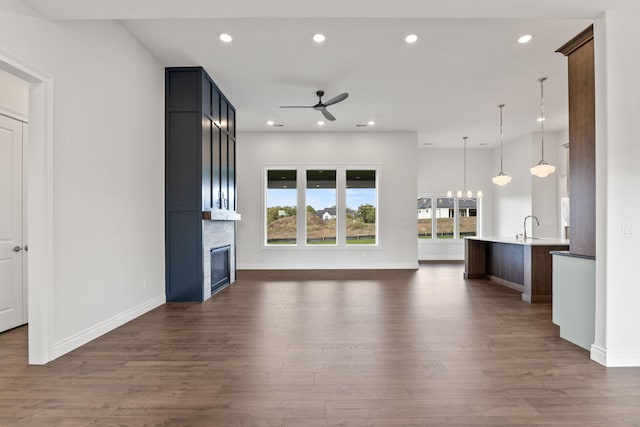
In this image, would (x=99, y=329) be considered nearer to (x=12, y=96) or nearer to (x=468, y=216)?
(x=12, y=96)

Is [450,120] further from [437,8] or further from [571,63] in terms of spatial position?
[437,8]

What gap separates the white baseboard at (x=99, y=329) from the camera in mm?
3061

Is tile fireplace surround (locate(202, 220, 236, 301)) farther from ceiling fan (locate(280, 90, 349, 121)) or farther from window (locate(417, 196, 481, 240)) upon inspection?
window (locate(417, 196, 481, 240))

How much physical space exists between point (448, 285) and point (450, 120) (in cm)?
376

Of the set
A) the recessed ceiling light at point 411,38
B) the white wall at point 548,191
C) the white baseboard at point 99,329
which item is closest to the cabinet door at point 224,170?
the white baseboard at point 99,329

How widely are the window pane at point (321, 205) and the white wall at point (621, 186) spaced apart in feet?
20.8

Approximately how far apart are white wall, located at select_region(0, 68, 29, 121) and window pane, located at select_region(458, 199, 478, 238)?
34.9 ft

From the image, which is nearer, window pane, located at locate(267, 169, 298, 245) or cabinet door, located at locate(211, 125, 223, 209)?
cabinet door, located at locate(211, 125, 223, 209)

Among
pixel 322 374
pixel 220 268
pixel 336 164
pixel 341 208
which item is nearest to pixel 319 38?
pixel 322 374

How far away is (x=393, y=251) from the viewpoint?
28.7 ft

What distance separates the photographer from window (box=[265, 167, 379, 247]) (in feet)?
28.9

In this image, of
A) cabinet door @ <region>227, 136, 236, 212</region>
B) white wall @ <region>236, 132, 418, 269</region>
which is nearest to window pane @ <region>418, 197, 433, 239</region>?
white wall @ <region>236, 132, 418, 269</region>

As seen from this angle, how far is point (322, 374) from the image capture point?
2689 millimetres

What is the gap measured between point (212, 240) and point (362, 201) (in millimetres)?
4416
